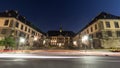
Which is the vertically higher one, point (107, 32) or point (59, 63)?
point (107, 32)

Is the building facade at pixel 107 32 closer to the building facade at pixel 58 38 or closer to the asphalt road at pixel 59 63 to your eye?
the asphalt road at pixel 59 63

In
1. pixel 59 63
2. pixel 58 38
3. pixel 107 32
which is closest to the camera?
pixel 59 63

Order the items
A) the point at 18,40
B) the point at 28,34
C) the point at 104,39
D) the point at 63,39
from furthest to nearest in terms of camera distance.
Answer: the point at 63,39
the point at 28,34
the point at 18,40
the point at 104,39

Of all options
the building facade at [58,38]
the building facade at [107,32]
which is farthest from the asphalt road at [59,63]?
the building facade at [58,38]

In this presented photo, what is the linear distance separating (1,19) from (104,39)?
38.4m

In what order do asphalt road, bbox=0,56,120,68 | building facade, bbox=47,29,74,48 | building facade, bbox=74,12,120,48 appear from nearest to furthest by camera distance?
asphalt road, bbox=0,56,120,68 < building facade, bbox=74,12,120,48 < building facade, bbox=47,29,74,48

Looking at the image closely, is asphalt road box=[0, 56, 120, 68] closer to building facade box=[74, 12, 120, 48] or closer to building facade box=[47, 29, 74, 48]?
building facade box=[74, 12, 120, 48]

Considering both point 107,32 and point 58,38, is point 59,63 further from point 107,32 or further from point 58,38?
point 58,38

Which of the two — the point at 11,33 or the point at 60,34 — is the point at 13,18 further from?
the point at 60,34

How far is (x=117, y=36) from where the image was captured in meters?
52.5

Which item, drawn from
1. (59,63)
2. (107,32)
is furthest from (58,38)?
(59,63)

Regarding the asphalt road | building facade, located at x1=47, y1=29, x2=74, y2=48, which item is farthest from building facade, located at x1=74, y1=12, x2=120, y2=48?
building facade, located at x1=47, y1=29, x2=74, y2=48

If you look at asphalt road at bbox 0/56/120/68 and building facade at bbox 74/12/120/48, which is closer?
asphalt road at bbox 0/56/120/68

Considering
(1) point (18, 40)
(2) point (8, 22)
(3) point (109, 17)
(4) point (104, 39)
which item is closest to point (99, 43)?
(4) point (104, 39)
